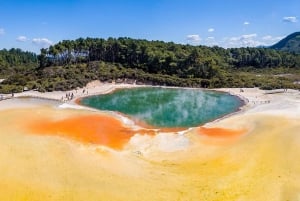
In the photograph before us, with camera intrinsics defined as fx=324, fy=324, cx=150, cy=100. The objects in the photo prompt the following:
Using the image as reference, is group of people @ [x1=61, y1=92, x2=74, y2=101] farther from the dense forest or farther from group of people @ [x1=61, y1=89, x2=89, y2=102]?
the dense forest

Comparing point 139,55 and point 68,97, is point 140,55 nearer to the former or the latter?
point 139,55

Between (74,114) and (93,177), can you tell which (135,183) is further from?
(74,114)

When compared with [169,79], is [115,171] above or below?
below

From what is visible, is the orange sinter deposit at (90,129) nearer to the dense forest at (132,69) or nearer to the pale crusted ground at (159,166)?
the pale crusted ground at (159,166)

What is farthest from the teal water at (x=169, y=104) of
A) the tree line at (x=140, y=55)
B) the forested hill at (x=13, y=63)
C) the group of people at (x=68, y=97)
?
the forested hill at (x=13, y=63)

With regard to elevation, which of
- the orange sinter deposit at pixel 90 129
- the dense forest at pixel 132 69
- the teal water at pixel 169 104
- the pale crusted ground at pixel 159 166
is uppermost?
the dense forest at pixel 132 69

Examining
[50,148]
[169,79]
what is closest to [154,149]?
[50,148]

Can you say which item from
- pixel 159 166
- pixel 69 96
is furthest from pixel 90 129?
pixel 69 96
